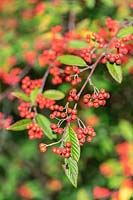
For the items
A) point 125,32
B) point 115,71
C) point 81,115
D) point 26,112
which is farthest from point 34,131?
point 81,115

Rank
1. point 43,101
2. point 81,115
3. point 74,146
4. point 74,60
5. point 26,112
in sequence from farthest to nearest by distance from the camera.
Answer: point 81,115 < point 43,101 < point 26,112 < point 74,60 < point 74,146

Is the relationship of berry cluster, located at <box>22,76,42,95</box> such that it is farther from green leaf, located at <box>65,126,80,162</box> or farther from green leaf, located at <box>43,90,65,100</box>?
green leaf, located at <box>65,126,80,162</box>

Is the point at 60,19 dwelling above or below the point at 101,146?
above

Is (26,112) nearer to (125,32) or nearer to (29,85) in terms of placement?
(29,85)

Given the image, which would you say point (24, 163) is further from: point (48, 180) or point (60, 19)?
point (60, 19)

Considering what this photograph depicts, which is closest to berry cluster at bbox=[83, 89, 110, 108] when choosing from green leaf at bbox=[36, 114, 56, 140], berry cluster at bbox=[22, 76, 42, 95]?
green leaf at bbox=[36, 114, 56, 140]

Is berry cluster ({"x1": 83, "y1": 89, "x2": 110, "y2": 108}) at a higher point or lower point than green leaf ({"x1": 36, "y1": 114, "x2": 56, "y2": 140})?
higher

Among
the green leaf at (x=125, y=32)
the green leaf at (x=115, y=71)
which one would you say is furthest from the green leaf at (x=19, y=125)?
the green leaf at (x=125, y=32)

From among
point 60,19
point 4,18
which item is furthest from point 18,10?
point 60,19
